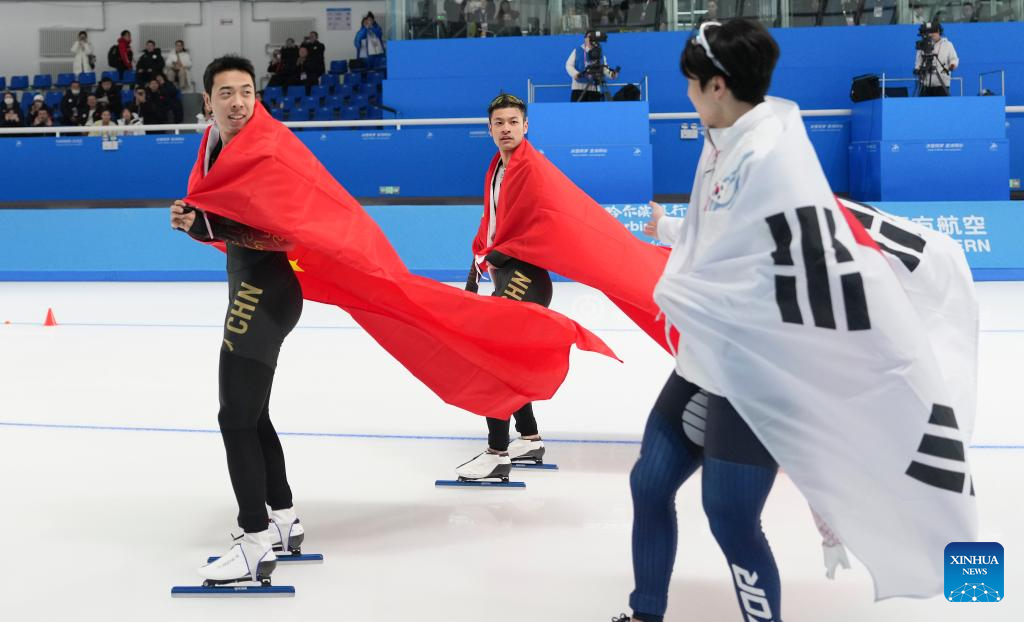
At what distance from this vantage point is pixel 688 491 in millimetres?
4191

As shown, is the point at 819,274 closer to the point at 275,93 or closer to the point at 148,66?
the point at 275,93

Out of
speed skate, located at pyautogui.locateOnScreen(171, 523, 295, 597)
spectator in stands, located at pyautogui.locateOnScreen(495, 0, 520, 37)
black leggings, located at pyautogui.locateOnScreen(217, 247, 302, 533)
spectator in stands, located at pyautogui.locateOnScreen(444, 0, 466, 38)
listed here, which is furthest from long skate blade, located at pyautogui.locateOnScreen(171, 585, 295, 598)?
spectator in stands, located at pyautogui.locateOnScreen(444, 0, 466, 38)

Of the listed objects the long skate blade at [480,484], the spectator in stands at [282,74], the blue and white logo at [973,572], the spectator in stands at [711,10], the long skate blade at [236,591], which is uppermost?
the spectator in stands at [711,10]

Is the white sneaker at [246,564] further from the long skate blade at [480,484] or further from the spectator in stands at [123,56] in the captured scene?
the spectator in stands at [123,56]

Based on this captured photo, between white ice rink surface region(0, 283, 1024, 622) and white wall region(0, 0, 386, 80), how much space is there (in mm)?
16377

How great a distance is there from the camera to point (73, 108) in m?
17.0

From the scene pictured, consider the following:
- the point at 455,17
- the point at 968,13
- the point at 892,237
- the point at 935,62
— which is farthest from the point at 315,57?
the point at 892,237

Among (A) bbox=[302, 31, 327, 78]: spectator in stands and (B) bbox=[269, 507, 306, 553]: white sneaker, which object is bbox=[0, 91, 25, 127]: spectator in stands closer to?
(A) bbox=[302, 31, 327, 78]: spectator in stands

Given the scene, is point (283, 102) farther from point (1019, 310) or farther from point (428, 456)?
point (428, 456)

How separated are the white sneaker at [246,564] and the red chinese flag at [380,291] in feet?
3.12

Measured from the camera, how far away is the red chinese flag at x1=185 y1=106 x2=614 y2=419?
10.2ft

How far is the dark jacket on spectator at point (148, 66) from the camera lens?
730 inches

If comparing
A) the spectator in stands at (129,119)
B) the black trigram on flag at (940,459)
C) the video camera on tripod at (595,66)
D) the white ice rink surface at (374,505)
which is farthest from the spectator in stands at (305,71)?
the black trigram on flag at (940,459)

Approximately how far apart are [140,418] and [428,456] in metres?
1.81
